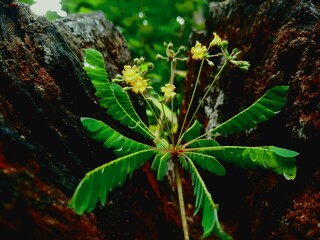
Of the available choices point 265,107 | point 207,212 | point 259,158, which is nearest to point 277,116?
point 265,107

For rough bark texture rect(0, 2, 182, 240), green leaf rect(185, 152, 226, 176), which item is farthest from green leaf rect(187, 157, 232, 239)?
rough bark texture rect(0, 2, 182, 240)

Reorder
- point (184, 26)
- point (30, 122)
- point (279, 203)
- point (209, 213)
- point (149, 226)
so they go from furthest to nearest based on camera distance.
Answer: point (184, 26)
point (149, 226)
point (279, 203)
point (30, 122)
point (209, 213)

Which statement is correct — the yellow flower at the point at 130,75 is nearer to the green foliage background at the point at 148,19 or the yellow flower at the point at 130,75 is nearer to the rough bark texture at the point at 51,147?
the rough bark texture at the point at 51,147

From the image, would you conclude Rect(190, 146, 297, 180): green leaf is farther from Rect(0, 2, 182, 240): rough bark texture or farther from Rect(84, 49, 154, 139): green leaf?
Rect(0, 2, 182, 240): rough bark texture

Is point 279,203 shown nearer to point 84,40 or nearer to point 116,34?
point 84,40

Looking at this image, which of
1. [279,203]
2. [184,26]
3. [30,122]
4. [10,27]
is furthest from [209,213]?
[184,26]
